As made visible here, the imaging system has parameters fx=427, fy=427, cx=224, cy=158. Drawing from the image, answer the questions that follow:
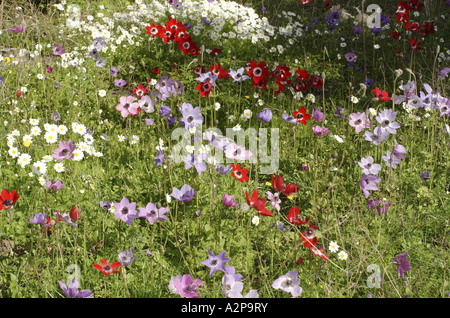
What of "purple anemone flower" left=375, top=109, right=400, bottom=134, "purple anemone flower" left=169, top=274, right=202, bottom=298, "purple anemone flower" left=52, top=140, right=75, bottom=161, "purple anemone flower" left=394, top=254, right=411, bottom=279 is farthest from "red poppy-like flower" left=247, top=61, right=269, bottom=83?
"purple anemone flower" left=169, top=274, right=202, bottom=298

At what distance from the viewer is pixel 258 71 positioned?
3.12 metres

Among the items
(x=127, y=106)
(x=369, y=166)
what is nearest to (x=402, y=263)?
(x=369, y=166)

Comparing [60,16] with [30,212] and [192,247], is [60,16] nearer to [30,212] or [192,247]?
[30,212]

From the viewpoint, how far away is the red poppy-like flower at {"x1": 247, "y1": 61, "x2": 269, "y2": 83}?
Result: 10.1 ft

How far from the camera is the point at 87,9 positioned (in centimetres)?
539

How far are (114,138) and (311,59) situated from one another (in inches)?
94.4

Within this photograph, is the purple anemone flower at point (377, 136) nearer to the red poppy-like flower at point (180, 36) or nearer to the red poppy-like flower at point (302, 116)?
the red poppy-like flower at point (302, 116)

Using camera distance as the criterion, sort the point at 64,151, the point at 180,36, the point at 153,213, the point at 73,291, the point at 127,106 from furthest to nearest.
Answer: the point at 180,36 → the point at 127,106 → the point at 64,151 → the point at 153,213 → the point at 73,291

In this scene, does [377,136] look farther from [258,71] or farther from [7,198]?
[7,198]

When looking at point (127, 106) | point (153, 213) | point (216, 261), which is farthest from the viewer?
point (127, 106)

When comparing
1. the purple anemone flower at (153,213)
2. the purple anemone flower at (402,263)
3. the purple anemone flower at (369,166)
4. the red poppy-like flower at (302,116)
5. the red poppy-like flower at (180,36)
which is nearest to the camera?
the purple anemone flower at (402,263)

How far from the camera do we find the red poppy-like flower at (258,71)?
3068mm

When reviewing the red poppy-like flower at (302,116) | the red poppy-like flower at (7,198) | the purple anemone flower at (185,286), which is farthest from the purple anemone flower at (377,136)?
the red poppy-like flower at (7,198)

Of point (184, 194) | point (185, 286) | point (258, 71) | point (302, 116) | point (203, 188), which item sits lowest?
point (203, 188)
